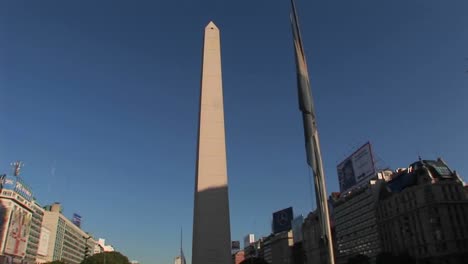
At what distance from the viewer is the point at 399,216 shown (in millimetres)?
74125

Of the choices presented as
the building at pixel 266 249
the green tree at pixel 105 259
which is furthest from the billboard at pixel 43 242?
the building at pixel 266 249

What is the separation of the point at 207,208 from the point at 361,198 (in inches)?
2989

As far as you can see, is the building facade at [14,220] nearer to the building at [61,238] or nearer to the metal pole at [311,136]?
the building at [61,238]

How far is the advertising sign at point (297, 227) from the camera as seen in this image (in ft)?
431

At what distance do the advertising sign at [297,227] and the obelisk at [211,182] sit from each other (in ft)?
375

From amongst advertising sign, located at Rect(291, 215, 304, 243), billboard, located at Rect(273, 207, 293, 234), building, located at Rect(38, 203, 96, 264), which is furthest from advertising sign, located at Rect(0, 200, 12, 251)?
advertising sign, located at Rect(291, 215, 304, 243)

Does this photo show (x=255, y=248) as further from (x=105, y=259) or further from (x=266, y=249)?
(x=105, y=259)

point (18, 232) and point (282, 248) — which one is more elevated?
point (282, 248)

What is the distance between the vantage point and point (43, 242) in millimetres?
99625

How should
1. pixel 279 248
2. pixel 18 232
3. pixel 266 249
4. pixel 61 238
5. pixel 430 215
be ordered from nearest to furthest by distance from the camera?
pixel 430 215, pixel 18 232, pixel 61 238, pixel 279 248, pixel 266 249

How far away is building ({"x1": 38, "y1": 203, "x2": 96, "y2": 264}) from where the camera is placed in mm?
106188

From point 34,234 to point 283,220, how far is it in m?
69.7

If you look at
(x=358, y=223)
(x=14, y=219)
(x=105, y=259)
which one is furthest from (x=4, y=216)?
(x=358, y=223)

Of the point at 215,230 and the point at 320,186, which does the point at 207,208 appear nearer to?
the point at 215,230
